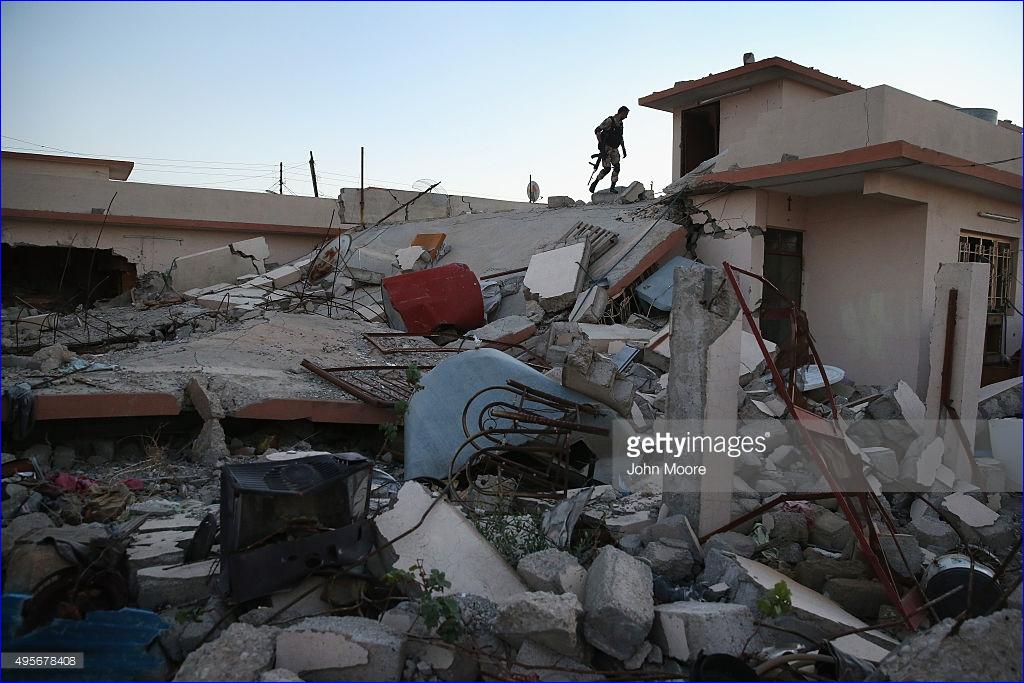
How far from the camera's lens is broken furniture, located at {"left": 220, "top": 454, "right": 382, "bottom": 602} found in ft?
11.0

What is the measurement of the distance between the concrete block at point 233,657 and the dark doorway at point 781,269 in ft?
29.4

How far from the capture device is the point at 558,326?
8547mm

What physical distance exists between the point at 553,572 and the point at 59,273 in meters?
18.3

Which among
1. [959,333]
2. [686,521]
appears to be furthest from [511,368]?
[959,333]

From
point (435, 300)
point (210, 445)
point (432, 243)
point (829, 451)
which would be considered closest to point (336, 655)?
point (829, 451)

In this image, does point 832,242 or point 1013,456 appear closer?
point 1013,456

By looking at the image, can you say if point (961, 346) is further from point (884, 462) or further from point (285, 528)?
point (285, 528)

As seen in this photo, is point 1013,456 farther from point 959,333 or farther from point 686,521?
point 686,521

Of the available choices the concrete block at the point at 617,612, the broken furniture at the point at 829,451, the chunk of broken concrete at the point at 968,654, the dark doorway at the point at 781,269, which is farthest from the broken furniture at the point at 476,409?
the dark doorway at the point at 781,269

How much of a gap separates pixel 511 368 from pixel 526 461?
2.81 ft

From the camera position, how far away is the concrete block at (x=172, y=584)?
3.59 meters

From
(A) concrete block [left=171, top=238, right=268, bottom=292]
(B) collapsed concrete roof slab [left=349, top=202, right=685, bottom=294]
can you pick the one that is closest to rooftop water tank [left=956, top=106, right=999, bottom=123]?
(B) collapsed concrete roof slab [left=349, top=202, right=685, bottom=294]

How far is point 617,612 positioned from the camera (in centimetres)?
332
